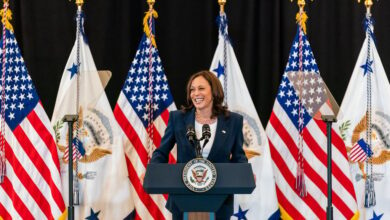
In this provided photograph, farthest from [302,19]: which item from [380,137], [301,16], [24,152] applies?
[24,152]

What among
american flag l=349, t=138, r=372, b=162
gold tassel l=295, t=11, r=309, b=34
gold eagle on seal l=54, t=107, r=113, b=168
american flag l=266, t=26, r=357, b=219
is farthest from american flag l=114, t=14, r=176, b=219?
american flag l=349, t=138, r=372, b=162

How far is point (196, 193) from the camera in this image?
2.79 metres

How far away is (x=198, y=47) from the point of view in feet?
16.5

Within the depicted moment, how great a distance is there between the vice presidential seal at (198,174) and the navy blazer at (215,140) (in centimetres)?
47

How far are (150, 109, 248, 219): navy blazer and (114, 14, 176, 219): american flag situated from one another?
3.79 feet

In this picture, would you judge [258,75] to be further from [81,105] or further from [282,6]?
[81,105]

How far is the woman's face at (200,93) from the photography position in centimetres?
332

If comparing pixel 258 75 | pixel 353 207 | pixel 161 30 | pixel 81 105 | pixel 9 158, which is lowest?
pixel 353 207

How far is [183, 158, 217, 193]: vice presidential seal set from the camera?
9.10 feet

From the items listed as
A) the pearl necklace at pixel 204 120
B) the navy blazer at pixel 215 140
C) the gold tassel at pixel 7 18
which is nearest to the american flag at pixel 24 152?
the gold tassel at pixel 7 18

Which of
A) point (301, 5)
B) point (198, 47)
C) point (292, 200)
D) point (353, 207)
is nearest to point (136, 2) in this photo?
point (198, 47)

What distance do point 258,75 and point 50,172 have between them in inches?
74.3

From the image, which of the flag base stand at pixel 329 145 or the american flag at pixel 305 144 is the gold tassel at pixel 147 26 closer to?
the american flag at pixel 305 144

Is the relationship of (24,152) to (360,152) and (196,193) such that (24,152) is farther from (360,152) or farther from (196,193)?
(360,152)
